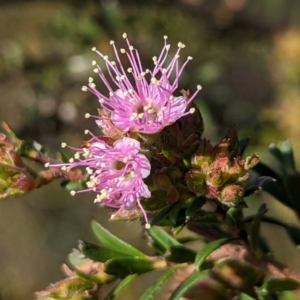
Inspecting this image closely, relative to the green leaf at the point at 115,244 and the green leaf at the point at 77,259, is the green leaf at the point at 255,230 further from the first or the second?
the green leaf at the point at 77,259

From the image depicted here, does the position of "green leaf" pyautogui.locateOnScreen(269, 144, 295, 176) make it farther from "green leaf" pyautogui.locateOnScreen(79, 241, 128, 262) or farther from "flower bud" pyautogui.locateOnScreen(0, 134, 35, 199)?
"flower bud" pyautogui.locateOnScreen(0, 134, 35, 199)

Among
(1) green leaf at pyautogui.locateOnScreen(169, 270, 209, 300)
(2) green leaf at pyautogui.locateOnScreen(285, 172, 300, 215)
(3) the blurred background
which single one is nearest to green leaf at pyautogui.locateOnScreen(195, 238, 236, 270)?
(1) green leaf at pyautogui.locateOnScreen(169, 270, 209, 300)

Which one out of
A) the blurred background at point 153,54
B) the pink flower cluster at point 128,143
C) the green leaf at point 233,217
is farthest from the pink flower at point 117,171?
the blurred background at point 153,54

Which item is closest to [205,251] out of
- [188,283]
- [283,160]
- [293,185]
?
[188,283]

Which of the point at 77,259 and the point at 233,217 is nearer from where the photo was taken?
the point at 233,217

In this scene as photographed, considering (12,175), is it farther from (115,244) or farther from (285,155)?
(285,155)
